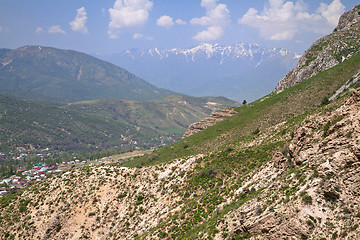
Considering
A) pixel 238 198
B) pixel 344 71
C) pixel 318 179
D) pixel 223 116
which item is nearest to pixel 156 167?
pixel 238 198

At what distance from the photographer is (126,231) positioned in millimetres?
39906

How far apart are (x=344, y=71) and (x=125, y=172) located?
74.1m

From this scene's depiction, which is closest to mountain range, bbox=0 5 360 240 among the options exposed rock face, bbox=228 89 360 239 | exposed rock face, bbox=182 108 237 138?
exposed rock face, bbox=228 89 360 239

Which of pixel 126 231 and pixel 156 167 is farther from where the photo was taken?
pixel 156 167

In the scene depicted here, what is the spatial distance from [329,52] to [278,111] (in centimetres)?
4193

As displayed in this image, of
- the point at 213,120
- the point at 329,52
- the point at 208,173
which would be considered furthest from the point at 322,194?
the point at 329,52

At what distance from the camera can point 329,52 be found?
9069 cm

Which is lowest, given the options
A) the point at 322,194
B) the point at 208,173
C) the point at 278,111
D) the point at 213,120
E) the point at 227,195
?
the point at 227,195

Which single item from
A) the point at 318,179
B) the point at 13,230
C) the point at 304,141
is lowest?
the point at 13,230

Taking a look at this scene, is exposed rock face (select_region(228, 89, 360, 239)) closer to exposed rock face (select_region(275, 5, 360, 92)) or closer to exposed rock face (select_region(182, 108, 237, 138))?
exposed rock face (select_region(182, 108, 237, 138))

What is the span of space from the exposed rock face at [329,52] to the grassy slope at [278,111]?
538 inches

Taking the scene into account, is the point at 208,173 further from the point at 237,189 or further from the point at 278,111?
the point at 278,111

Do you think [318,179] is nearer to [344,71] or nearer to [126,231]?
[126,231]

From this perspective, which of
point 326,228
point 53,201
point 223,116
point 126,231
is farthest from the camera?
point 223,116
